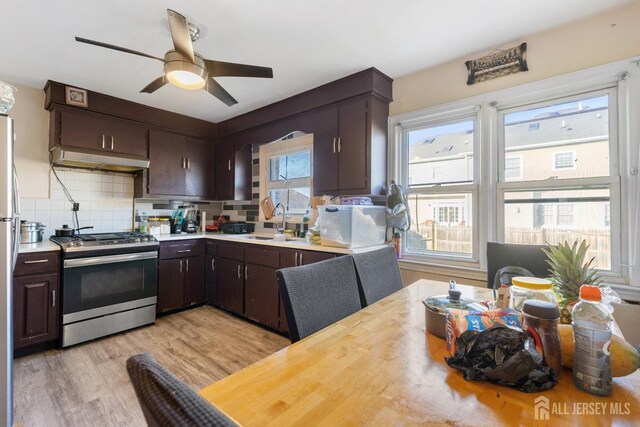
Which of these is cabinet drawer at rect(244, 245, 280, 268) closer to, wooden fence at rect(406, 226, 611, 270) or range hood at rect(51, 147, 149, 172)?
wooden fence at rect(406, 226, 611, 270)

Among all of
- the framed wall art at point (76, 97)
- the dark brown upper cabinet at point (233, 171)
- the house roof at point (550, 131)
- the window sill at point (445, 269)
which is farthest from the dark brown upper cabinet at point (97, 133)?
the house roof at point (550, 131)

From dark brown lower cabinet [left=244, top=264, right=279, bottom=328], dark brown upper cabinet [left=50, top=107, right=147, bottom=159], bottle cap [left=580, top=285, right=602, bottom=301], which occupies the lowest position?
dark brown lower cabinet [left=244, top=264, right=279, bottom=328]

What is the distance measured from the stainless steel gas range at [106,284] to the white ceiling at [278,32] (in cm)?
151

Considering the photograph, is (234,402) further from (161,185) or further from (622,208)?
(161,185)

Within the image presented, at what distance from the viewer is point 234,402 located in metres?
0.61

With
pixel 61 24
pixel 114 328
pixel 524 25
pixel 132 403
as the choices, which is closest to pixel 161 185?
pixel 114 328

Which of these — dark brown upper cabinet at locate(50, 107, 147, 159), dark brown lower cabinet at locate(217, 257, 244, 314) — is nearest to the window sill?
dark brown lower cabinet at locate(217, 257, 244, 314)

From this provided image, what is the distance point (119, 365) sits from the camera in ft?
7.16

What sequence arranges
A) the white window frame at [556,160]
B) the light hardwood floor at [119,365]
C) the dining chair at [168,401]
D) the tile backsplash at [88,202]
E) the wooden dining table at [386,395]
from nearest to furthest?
1. the dining chair at [168,401]
2. the wooden dining table at [386,395]
3. the light hardwood floor at [119,365]
4. the white window frame at [556,160]
5. the tile backsplash at [88,202]

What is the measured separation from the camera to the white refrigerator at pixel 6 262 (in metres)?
1.44

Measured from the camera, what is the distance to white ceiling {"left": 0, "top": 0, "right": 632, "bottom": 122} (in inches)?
66.6

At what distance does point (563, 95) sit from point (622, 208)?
80 cm

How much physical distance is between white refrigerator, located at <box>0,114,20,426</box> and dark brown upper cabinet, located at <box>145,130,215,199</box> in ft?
6.00

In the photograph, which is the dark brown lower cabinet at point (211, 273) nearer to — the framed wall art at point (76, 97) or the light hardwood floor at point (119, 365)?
the light hardwood floor at point (119, 365)
